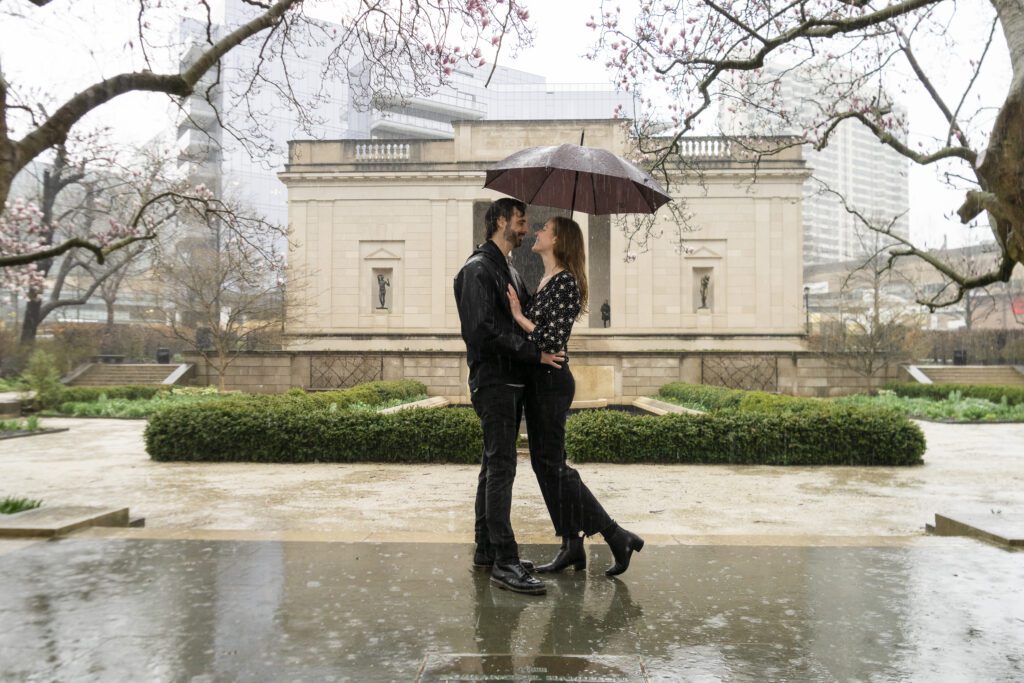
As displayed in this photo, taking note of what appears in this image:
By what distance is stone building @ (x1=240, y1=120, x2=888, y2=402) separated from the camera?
30.4 meters

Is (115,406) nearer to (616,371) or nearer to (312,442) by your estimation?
(312,442)

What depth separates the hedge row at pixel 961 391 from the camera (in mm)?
20688

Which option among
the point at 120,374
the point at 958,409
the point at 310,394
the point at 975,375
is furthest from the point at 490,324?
the point at 975,375

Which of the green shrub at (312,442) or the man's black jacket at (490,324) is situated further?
the green shrub at (312,442)

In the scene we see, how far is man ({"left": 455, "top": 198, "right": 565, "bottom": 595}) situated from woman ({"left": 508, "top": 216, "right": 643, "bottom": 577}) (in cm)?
9

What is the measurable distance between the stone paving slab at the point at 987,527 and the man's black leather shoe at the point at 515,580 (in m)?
2.89

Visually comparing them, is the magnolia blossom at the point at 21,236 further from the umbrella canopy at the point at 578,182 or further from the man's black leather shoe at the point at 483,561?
the man's black leather shoe at the point at 483,561

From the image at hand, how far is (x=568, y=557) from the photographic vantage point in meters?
3.99

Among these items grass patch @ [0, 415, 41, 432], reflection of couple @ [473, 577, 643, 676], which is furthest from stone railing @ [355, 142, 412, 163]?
reflection of couple @ [473, 577, 643, 676]

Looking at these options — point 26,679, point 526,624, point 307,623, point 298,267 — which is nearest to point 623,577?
point 526,624

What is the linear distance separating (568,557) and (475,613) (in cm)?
89

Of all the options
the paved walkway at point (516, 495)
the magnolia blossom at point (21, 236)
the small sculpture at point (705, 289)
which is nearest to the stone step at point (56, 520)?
the paved walkway at point (516, 495)

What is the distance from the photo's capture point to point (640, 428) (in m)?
10.7

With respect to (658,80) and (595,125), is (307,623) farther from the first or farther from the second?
(595,125)
